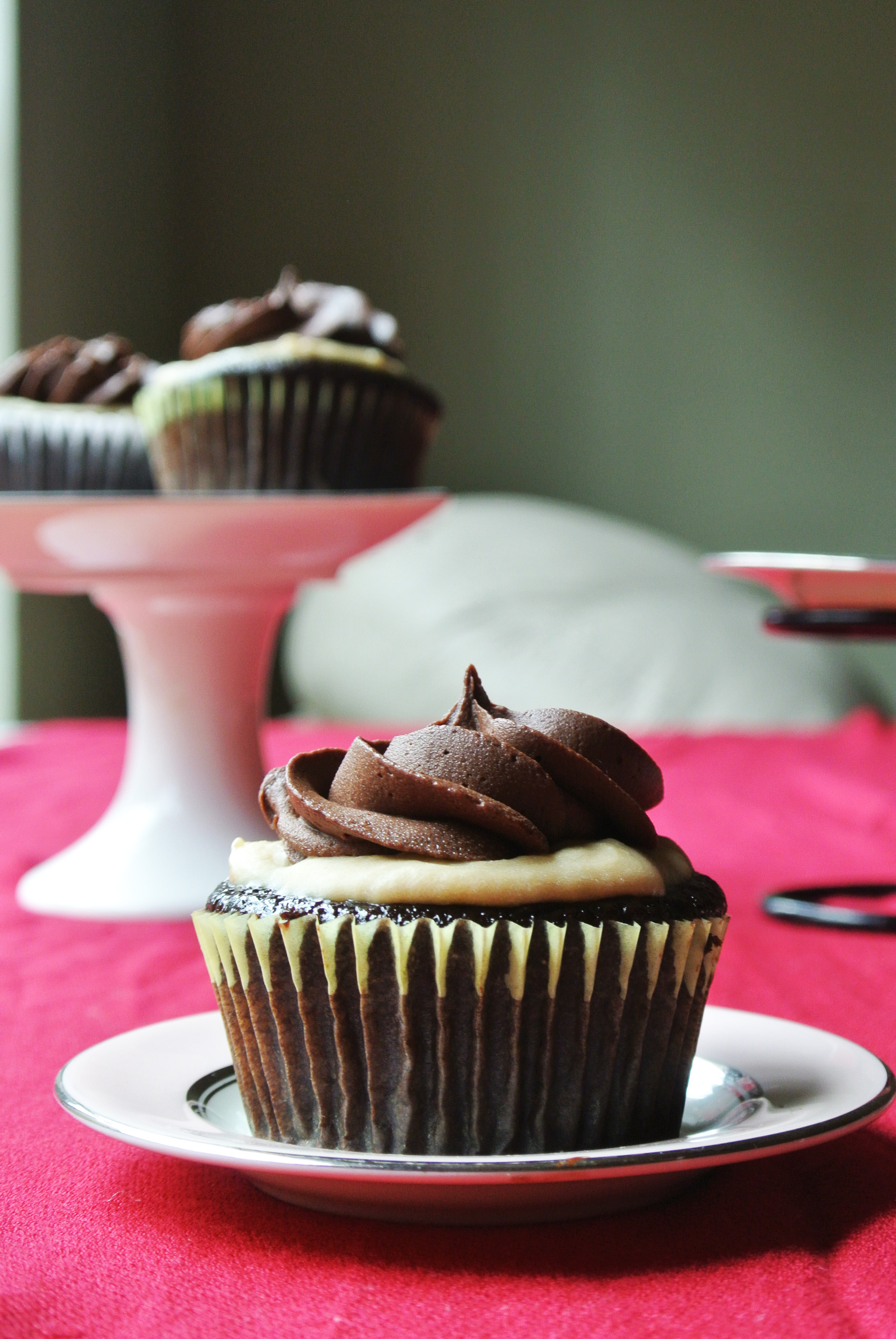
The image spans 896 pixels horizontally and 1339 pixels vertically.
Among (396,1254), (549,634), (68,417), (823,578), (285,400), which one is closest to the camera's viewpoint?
(396,1254)

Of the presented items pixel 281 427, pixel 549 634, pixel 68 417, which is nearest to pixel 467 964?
pixel 281 427

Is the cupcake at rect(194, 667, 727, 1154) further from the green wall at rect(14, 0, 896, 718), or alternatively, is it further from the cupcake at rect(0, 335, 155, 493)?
the green wall at rect(14, 0, 896, 718)

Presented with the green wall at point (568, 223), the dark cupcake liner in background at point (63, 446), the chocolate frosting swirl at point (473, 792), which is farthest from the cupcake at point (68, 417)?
the chocolate frosting swirl at point (473, 792)

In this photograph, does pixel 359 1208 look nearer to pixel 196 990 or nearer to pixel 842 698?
pixel 196 990

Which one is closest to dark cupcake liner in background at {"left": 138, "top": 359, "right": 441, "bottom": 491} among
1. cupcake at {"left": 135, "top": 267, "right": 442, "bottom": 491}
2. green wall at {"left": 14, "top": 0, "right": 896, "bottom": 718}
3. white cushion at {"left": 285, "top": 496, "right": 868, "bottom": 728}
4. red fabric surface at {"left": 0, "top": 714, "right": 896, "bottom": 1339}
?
cupcake at {"left": 135, "top": 267, "right": 442, "bottom": 491}

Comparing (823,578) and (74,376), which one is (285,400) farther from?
(823,578)
